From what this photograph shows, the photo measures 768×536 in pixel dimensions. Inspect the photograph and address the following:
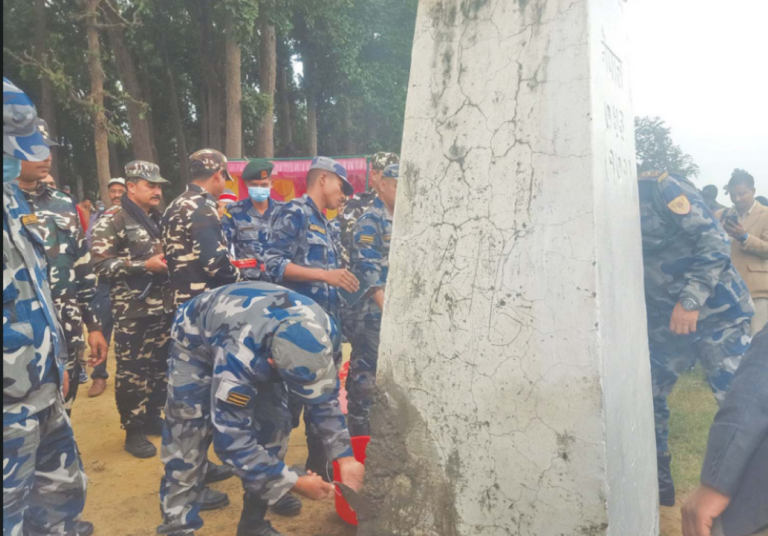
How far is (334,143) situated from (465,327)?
22.3 meters

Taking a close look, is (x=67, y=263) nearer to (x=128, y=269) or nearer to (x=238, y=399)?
(x=128, y=269)

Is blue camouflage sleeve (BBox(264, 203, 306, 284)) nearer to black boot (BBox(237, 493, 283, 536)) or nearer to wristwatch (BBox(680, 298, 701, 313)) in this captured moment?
black boot (BBox(237, 493, 283, 536))

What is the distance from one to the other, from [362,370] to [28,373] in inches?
92.4

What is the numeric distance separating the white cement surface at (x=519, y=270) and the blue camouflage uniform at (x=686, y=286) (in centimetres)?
138

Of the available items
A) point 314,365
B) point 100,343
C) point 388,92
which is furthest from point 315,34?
point 314,365

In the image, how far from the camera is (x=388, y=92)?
20.2 metres

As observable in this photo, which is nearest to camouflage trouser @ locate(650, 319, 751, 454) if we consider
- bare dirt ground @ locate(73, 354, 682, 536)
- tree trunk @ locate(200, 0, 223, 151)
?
bare dirt ground @ locate(73, 354, 682, 536)

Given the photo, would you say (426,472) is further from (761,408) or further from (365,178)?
(365,178)

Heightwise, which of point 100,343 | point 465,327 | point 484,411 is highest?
point 465,327

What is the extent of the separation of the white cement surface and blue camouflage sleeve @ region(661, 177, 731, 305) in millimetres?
1339

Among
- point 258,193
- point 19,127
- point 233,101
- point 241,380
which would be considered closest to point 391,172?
point 258,193

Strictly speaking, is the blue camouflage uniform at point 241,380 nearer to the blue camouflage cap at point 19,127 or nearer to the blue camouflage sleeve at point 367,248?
the blue camouflage cap at point 19,127

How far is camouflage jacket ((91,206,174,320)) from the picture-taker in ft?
14.3

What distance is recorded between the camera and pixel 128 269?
4359 millimetres
